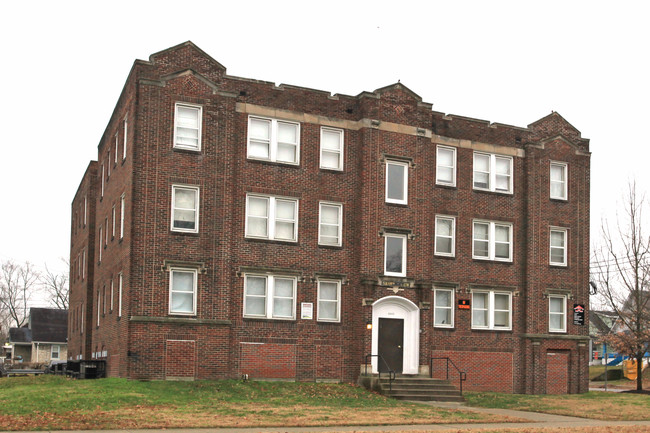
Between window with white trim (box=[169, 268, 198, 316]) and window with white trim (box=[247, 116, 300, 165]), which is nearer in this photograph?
window with white trim (box=[169, 268, 198, 316])

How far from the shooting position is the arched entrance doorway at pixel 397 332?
31.3 metres

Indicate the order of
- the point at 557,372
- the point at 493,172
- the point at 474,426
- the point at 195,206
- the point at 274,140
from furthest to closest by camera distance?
the point at 557,372
the point at 493,172
the point at 274,140
the point at 195,206
the point at 474,426

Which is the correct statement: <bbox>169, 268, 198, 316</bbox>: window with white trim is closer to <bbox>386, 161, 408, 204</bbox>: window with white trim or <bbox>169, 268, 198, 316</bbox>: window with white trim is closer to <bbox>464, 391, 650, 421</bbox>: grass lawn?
<bbox>386, 161, 408, 204</bbox>: window with white trim

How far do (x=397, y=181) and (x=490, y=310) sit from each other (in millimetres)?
6468

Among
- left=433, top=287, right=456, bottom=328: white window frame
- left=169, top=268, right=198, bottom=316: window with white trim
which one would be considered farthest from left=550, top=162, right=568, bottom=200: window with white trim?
left=169, top=268, right=198, bottom=316: window with white trim

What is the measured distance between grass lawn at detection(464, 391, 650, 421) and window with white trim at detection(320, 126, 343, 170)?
9491mm

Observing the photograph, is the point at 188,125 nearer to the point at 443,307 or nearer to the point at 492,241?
the point at 443,307

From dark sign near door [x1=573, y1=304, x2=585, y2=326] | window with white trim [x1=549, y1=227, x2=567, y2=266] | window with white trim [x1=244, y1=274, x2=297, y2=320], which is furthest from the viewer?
window with white trim [x1=549, y1=227, x2=567, y2=266]

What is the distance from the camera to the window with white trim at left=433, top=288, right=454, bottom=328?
1298 inches

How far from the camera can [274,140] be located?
3073cm

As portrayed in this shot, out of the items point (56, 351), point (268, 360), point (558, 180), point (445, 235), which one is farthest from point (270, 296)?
point (56, 351)

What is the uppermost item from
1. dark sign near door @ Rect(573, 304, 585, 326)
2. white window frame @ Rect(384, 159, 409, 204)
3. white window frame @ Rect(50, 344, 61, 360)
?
white window frame @ Rect(384, 159, 409, 204)

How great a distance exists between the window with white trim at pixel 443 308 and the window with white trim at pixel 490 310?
3.36 ft

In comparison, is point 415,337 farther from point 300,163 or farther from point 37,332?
point 37,332
